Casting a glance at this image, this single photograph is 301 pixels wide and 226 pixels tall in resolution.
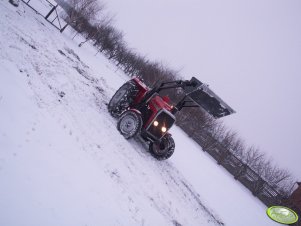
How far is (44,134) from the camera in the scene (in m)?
5.61

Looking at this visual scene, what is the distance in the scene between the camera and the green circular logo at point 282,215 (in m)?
2.76

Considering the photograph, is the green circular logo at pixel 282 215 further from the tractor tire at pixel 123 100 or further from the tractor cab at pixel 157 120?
the tractor tire at pixel 123 100

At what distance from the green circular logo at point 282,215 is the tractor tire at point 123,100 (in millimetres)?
7754

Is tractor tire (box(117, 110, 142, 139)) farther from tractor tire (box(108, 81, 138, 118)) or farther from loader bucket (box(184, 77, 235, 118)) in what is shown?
loader bucket (box(184, 77, 235, 118))

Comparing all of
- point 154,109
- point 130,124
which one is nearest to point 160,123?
point 154,109

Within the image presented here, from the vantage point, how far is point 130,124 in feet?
30.3

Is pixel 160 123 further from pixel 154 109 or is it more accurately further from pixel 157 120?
pixel 154 109

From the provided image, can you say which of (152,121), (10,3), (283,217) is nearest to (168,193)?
(152,121)

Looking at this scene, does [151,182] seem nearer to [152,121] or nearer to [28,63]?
[152,121]

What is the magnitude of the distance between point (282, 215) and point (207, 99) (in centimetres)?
588

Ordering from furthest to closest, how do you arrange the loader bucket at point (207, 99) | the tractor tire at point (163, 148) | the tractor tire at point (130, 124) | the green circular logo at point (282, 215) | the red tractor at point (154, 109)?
the tractor tire at point (163, 148), the tractor tire at point (130, 124), the red tractor at point (154, 109), the loader bucket at point (207, 99), the green circular logo at point (282, 215)

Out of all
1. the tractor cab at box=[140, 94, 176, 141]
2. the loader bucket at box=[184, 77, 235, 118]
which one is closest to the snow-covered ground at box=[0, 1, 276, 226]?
the tractor cab at box=[140, 94, 176, 141]

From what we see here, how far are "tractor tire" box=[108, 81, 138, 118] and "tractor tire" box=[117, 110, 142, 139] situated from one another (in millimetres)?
999

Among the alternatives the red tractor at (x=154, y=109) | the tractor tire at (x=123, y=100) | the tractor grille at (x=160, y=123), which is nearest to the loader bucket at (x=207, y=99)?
the red tractor at (x=154, y=109)
